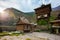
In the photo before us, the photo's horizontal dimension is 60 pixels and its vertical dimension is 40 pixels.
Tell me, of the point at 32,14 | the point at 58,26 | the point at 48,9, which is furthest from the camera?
the point at 32,14

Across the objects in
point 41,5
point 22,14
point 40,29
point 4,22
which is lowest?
point 40,29

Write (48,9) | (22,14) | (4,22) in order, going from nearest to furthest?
1. (4,22)
2. (48,9)
3. (22,14)

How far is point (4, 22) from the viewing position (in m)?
→ 15.4

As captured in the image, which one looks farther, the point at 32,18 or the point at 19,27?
the point at 32,18

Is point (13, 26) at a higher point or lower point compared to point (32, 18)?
lower

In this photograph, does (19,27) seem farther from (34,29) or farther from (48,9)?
(48,9)

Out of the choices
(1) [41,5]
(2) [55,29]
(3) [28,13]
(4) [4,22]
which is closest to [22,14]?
(3) [28,13]

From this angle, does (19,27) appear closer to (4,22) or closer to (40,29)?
(4,22)

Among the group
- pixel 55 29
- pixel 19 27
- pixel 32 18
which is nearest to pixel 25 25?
pixel 19 27

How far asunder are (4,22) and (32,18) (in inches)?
374

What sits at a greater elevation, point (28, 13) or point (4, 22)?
point (28, 13)

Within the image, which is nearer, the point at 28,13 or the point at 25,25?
the point at 25,25

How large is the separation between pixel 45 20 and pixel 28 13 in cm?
525

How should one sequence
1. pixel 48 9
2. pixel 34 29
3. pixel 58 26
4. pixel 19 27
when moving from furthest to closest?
pixel 48 9 → pixel 34 29 → pixel 19 27 → pixel 58 26
